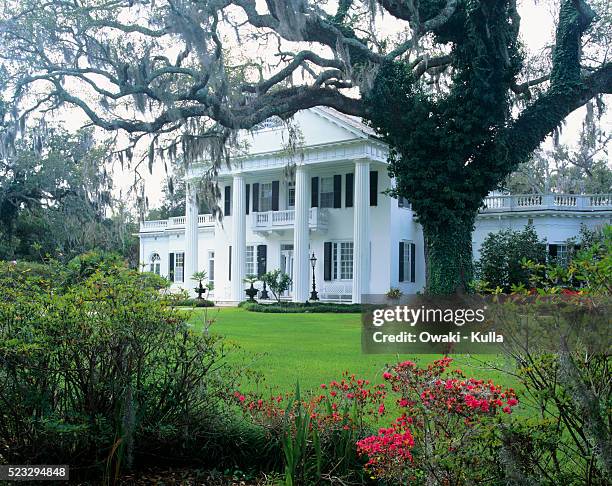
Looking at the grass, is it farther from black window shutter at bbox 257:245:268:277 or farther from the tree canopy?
black window shutter at bbox 257:245:268:277

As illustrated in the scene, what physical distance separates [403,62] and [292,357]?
886cm

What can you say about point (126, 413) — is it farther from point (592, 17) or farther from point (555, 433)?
point (592, 17)

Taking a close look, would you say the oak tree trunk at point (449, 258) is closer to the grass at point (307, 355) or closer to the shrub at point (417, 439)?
the grass at point (307, 355)

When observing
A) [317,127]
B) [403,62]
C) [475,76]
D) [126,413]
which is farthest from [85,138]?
[126,413]

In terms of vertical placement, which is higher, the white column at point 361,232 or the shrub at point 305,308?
the white column at point 361,232

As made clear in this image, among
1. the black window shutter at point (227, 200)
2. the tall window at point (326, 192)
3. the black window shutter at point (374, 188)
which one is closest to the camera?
the black window shutter at point (374, 188)

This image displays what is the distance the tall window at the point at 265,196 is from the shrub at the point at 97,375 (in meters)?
28.2

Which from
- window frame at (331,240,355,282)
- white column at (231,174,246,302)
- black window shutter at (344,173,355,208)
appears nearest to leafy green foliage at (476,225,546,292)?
window frame at (331,240,355,282)

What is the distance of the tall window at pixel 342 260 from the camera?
29.6 m

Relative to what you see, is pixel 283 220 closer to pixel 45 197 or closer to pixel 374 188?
pixel 374 188

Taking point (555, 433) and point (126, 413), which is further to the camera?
point (126, 413)

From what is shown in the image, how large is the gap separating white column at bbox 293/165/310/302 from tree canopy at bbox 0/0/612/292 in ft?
39.9

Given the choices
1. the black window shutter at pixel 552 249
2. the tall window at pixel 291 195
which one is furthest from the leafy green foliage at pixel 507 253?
the tall window at pixel 291 195

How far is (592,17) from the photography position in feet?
47.9
